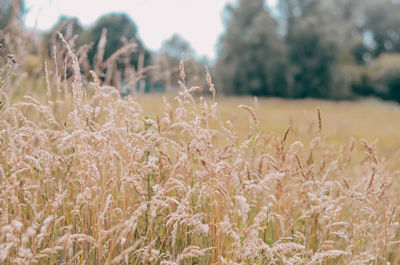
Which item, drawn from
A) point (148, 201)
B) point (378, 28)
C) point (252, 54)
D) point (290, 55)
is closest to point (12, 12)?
point (148, 201)

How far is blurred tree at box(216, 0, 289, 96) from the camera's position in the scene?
37.0 m

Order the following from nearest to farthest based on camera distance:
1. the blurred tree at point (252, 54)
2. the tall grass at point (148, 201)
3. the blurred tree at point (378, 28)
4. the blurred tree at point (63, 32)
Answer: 1. the tall grass at point (148, 201)
2. the blurred tree at point (63, 32)
3. the blurred tree at point (252, 54)
4. the blurred tree at point (378, 28)

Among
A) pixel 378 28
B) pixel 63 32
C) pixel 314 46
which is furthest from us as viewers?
pixel 378 28

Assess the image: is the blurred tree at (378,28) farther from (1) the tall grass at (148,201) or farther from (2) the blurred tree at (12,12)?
(1) the tall grass at (148,201)

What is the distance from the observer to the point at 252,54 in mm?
37969

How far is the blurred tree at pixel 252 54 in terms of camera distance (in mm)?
36956

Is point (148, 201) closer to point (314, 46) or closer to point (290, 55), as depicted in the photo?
point (290, 55)

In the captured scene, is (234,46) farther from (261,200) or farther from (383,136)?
(261,200)

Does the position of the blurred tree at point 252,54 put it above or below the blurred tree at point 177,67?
above

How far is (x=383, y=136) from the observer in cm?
1143

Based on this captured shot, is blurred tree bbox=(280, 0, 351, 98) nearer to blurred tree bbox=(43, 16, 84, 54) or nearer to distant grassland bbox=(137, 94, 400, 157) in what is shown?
distant grassland bbox=(137, 94, 400, 157)

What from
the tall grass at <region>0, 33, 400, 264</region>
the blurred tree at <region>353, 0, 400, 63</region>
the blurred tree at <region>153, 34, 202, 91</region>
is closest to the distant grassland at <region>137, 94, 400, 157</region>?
the blurred tree at <region>153, 34, 202, 91</region>

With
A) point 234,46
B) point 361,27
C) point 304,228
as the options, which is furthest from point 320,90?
point 304,228

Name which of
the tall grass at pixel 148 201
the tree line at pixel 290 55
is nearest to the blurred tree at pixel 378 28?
the tree line at pixel 290 55
